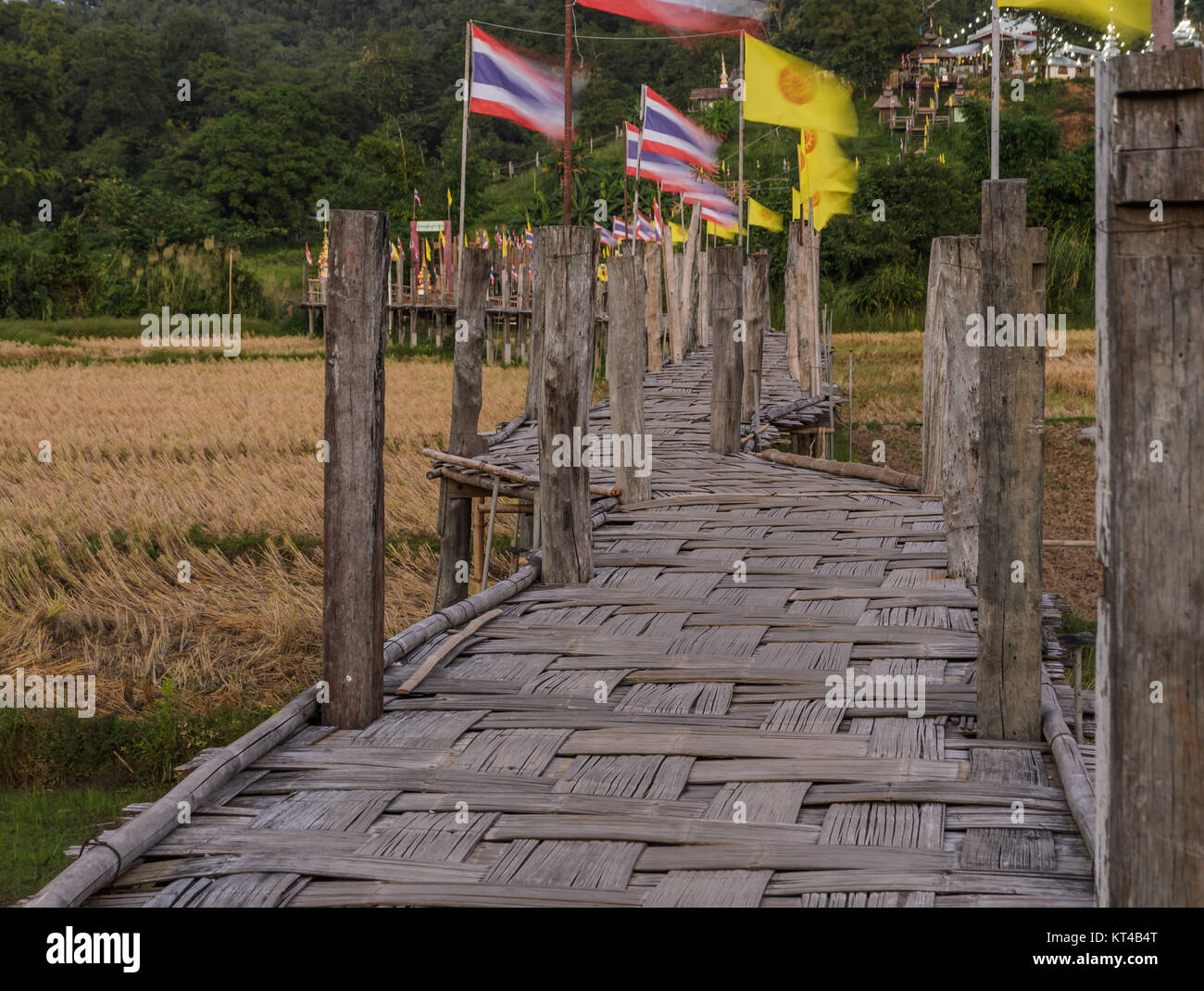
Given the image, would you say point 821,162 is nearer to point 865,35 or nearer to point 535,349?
point 535,349

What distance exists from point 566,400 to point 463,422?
2912mm

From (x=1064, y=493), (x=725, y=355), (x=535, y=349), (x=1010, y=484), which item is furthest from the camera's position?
(x=1064, y=493)

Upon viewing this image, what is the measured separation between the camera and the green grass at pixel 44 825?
586 cm

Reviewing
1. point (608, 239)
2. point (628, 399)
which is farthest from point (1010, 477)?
point (608, 239)

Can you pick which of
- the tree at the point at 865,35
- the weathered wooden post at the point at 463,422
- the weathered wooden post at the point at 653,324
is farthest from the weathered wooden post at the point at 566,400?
the tree at the point at 865,35

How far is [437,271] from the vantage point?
31156mm

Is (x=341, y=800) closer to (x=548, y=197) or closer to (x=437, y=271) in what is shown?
(x=437, y=271)

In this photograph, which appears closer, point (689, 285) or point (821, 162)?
point (821, 162)

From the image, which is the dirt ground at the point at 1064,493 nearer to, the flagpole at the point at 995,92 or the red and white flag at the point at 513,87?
the flagpole at the point at 995,92

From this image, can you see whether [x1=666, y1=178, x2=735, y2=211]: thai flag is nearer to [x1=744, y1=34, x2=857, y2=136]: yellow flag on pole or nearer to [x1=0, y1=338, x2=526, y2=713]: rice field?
[x1=744, y1=34, x2=857, y2=136]: yellow flag on pole

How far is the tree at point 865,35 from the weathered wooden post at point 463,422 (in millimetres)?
51383

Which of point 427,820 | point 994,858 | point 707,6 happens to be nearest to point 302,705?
point 427,820

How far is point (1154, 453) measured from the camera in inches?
105

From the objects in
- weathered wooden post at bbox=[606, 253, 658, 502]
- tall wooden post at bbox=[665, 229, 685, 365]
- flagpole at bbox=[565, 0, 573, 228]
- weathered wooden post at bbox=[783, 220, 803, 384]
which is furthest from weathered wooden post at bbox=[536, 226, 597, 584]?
tall wooden post at bbox=[665, 229, 685, 365]
